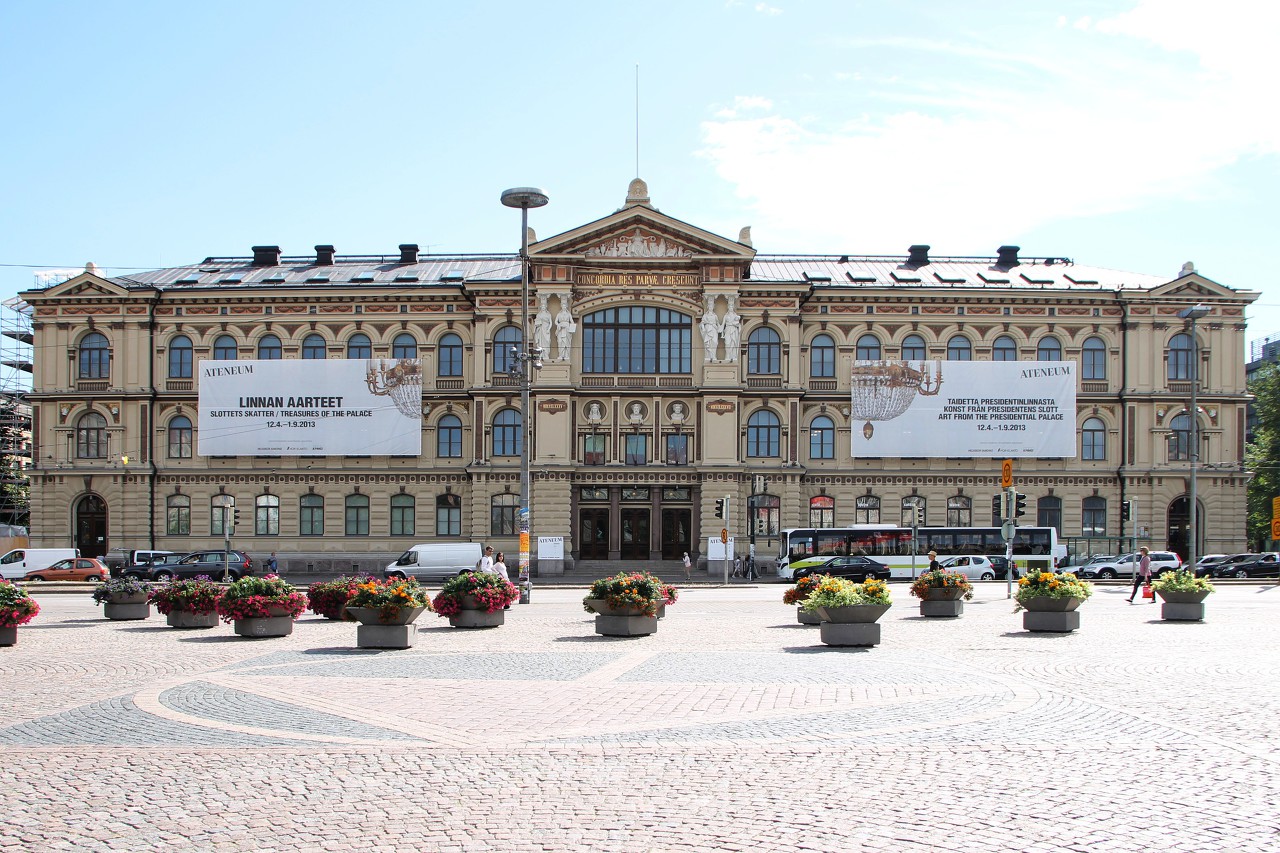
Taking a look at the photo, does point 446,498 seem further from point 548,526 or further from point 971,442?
point 971,442

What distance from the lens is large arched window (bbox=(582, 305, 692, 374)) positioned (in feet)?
201

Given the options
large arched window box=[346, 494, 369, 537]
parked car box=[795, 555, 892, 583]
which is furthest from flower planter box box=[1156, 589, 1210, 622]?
large arched window box=[346, 494, 369, 537]

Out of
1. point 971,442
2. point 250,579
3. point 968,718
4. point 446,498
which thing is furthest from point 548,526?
point 968,718

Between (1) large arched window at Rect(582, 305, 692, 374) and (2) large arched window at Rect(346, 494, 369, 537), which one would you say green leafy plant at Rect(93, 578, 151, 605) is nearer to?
(2) large arched window at Rect(346, 494, 369, 537)

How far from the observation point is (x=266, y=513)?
63031mm

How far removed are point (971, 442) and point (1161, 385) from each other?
10736 millimetres

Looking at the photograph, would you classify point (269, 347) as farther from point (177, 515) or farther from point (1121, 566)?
point (1121, 566)

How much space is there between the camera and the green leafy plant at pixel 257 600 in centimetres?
2391

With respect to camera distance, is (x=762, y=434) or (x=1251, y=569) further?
(x=762, y=434)

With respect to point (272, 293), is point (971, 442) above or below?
below

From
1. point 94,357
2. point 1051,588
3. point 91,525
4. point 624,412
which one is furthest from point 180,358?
point 1051,588

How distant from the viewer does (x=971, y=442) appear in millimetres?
62188

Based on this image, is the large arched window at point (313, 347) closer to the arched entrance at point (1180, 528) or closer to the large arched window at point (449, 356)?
the large arched window at point (449, 356)

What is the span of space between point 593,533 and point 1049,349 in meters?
26.2
